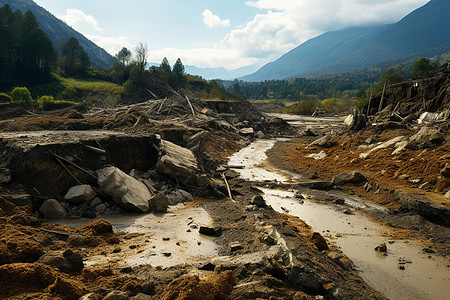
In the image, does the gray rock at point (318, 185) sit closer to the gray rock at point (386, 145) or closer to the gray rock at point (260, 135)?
the gray rock at point (386, 145)

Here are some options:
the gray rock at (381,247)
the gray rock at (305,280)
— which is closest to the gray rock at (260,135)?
the gray rock at (381,247)

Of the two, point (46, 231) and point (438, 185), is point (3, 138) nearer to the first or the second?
point (46, 231)

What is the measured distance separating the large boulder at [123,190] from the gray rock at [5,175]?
90.4 inches

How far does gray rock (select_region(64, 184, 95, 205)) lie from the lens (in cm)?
798

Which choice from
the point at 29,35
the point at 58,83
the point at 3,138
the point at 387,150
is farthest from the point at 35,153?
the point at 29,35

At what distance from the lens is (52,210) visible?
24.2 ft

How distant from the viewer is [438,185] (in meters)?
11.3

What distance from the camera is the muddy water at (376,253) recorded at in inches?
225

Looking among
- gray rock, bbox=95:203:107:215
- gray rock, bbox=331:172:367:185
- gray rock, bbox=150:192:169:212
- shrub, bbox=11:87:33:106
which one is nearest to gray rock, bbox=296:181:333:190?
gray rock, bbox=331:172:367:185

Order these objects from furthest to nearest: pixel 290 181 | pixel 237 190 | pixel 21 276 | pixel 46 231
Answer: pixel 290 181 < pixel 237 190 < pixel 46 231 < pixel 21 276

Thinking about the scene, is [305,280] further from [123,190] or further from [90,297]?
[123,190]

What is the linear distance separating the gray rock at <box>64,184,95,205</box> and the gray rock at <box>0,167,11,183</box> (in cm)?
147

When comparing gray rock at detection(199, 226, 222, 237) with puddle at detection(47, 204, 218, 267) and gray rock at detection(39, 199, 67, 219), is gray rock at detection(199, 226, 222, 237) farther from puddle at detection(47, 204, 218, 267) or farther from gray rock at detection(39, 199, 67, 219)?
gray rock at detection(39, 199, 67, 219)

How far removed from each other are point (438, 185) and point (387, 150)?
533 cm
